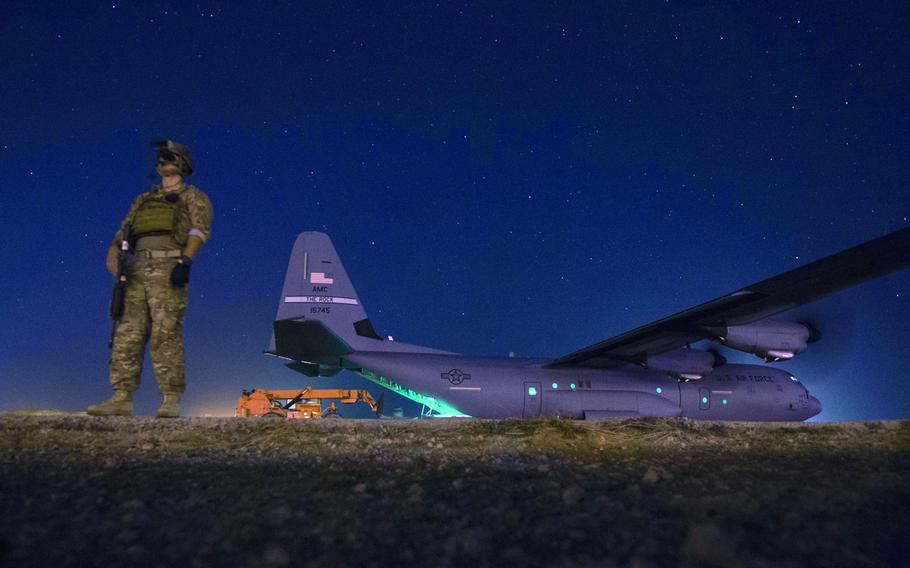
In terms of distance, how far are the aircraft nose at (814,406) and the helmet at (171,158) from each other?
57.4ft

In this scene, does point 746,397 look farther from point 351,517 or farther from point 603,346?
point 351,517

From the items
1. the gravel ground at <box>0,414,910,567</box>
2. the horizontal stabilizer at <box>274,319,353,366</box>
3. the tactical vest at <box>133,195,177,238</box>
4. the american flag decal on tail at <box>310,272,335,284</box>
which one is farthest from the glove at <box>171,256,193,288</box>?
the american flag decal on tail at <box>310,272,335,284</box>

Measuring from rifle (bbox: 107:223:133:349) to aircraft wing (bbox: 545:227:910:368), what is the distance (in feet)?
29.8

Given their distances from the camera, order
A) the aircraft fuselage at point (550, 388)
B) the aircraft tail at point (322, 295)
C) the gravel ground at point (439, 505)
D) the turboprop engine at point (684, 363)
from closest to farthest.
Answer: the gravel ground at point (439, 505)
the aircraft fuselage at point (550, 388)
the turboprop engine at point (684, 363)
the aircraft tail at point (322, 295)

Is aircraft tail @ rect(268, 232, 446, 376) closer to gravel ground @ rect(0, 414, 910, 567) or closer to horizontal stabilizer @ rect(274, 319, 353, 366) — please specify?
horizontal stabilizer @ rect(274, 319, 353, 366)

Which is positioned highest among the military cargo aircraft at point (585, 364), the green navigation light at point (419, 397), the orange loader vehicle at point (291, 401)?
the military cargo aircraft at point (585, 364)

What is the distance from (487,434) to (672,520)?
2984 millimetres

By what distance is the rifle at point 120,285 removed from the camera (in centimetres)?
557

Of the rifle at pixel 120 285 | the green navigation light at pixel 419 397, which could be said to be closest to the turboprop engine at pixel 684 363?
the green navigation light at pixel 419 397

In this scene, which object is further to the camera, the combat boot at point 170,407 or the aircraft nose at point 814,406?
the aircraft nose at point 814,406

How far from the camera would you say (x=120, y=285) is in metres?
5.66

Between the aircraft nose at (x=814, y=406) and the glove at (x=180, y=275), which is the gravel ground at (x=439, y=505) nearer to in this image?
the glove at (x=180, y=275)

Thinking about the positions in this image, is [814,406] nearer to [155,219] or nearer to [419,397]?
[419,397]

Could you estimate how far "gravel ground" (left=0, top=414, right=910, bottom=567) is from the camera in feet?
3.67
